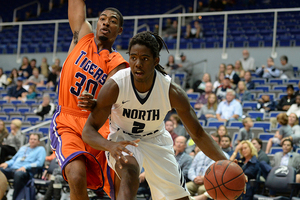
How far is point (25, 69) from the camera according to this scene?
15359 mm

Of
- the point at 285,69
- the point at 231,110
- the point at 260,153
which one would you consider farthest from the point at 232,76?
the point at 260,153

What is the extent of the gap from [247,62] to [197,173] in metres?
6.37

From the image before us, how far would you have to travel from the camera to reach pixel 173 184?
11.9 feet

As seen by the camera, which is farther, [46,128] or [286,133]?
[46,128]

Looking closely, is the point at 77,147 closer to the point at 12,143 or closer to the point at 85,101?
the point at 85,101

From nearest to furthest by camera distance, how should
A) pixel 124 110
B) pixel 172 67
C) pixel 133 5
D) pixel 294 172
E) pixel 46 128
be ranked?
pixel 124 110
pixel 294 172
pixel 46 128
pixel 172 67
pixel 133 5

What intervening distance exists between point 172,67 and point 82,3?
9.07 meters

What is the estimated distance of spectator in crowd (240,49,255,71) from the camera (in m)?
12.8

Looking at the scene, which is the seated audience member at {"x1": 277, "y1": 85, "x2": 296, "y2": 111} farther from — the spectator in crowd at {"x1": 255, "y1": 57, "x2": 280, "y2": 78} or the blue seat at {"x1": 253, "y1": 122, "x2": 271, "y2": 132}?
the spectator in crowd at {"x1": 255, "y1": 57, "x2": 280, "y2": 78}

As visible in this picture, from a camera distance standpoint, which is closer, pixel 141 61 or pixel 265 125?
pixel 141 61

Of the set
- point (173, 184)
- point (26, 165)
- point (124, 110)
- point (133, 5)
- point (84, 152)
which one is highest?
point (133, 5)

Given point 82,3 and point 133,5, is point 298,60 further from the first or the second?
point 82,3

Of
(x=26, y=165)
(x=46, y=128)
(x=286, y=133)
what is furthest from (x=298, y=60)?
(x=26, y=165)

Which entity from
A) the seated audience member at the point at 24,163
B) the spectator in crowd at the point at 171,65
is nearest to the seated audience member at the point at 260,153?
the seated audience member at the point at 24,163
